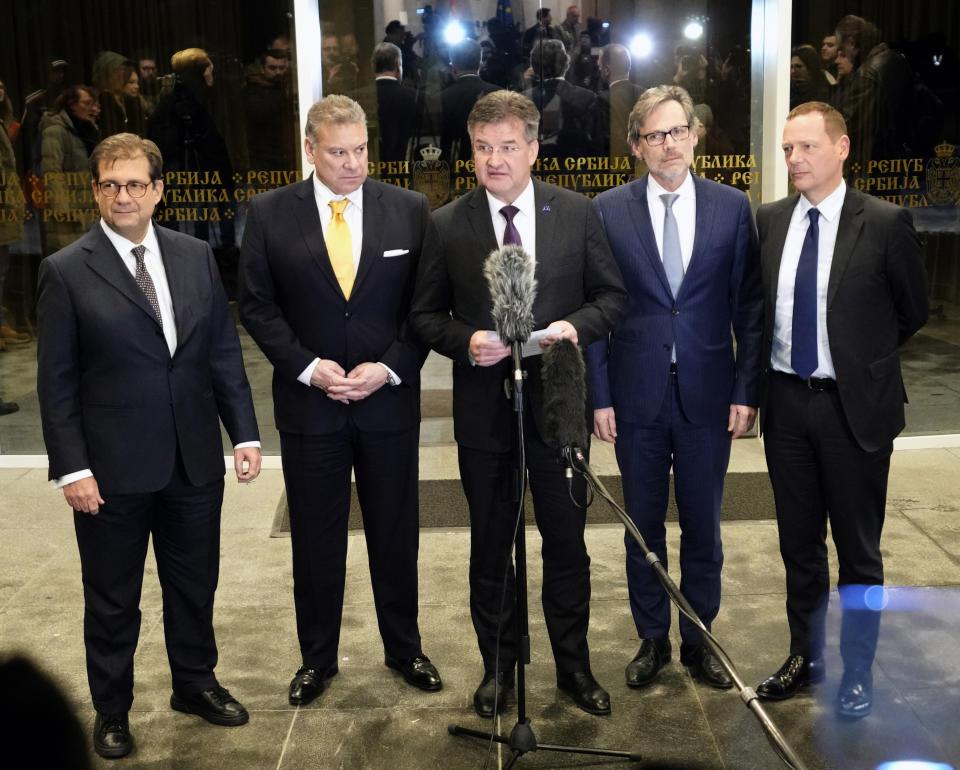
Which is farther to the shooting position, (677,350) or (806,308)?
(677,350)

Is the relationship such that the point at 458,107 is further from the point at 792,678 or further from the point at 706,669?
the point at 792,678

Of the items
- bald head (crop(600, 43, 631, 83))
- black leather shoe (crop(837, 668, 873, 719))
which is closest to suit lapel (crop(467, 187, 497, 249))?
black leather shoe (crop(837, 668, 873, 719))

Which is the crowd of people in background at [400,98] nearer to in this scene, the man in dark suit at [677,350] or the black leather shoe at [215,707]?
the man in dark suit at [677,350]

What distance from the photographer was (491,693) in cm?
372

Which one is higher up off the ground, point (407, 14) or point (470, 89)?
point (407, 14)

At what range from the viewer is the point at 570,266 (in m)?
3.59

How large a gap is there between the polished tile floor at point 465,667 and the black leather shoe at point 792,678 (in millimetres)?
37

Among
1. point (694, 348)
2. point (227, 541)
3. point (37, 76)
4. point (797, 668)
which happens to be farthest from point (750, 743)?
point (37, 76)

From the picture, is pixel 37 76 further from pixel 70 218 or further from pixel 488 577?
pixel 488 577

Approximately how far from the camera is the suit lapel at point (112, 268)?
11.0 ft

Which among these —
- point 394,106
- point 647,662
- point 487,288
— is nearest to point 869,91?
point 394,106

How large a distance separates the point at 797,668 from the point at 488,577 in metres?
1.06

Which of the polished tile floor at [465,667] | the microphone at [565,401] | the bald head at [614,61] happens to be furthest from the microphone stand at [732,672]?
the bald head at [614,61]

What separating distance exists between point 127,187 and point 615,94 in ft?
12.6
